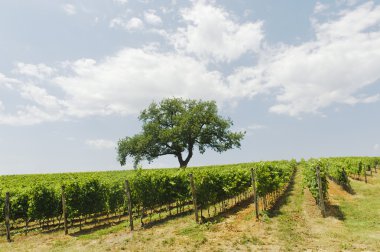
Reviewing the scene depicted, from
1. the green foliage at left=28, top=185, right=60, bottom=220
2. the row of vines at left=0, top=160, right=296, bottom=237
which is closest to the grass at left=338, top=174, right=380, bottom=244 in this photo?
the row of vines at left=0, top=160, right=296, bottom=237

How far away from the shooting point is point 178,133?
53.9 metres

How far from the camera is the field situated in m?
14.5

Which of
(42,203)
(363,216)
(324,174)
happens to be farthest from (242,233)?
(42,203)

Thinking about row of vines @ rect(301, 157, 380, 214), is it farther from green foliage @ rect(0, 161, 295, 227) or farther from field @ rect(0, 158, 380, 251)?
green foliage @ rect(0, 161, 295, 227)

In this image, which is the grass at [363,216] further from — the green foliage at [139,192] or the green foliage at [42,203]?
the green foliage at [42,203]

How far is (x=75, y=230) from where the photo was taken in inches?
848

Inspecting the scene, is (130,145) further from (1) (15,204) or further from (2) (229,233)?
(2) (229,233)

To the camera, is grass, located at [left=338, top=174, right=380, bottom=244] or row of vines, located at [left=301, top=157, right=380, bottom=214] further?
row of vines, located at [left=301, top=157, right=380, bottom=214]

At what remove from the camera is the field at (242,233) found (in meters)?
14.5

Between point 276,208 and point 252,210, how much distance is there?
5.81 feet

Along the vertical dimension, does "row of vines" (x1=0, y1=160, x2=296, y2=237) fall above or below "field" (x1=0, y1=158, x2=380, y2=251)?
above

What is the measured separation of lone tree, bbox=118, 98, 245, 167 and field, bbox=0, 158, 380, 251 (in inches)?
1257

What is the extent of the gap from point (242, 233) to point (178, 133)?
3811 cm

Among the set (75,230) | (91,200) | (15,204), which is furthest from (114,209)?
(15,204)
